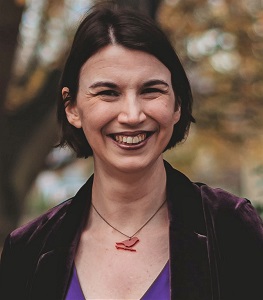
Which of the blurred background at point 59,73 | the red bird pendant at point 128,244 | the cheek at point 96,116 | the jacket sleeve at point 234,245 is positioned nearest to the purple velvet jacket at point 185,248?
the jacket sleeve at point 234,245

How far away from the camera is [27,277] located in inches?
118

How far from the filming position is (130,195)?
116 inches

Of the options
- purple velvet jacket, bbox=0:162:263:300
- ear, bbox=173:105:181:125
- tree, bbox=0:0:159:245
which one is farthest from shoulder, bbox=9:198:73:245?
tree, bbox=0:0:159:245

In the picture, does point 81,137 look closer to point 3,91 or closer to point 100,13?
point 100,13

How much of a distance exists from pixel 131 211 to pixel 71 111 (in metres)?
0.43

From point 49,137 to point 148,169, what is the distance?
595cm

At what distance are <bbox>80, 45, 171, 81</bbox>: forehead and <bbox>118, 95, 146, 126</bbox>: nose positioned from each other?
8 cm

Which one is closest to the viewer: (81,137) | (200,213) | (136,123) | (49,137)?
(136,123)

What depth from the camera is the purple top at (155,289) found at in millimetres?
2758

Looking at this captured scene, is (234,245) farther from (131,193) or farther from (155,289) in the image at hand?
(131,193)

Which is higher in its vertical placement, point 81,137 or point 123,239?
point 81,137

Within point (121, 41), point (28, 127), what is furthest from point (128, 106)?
point (28, 127)

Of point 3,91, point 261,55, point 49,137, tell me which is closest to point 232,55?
point 261,55

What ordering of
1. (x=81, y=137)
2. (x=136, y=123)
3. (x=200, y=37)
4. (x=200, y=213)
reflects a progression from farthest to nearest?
(x=200, y=37) → (x=81, y=137) → (x=200, y=213) → (x=136, y=123)
